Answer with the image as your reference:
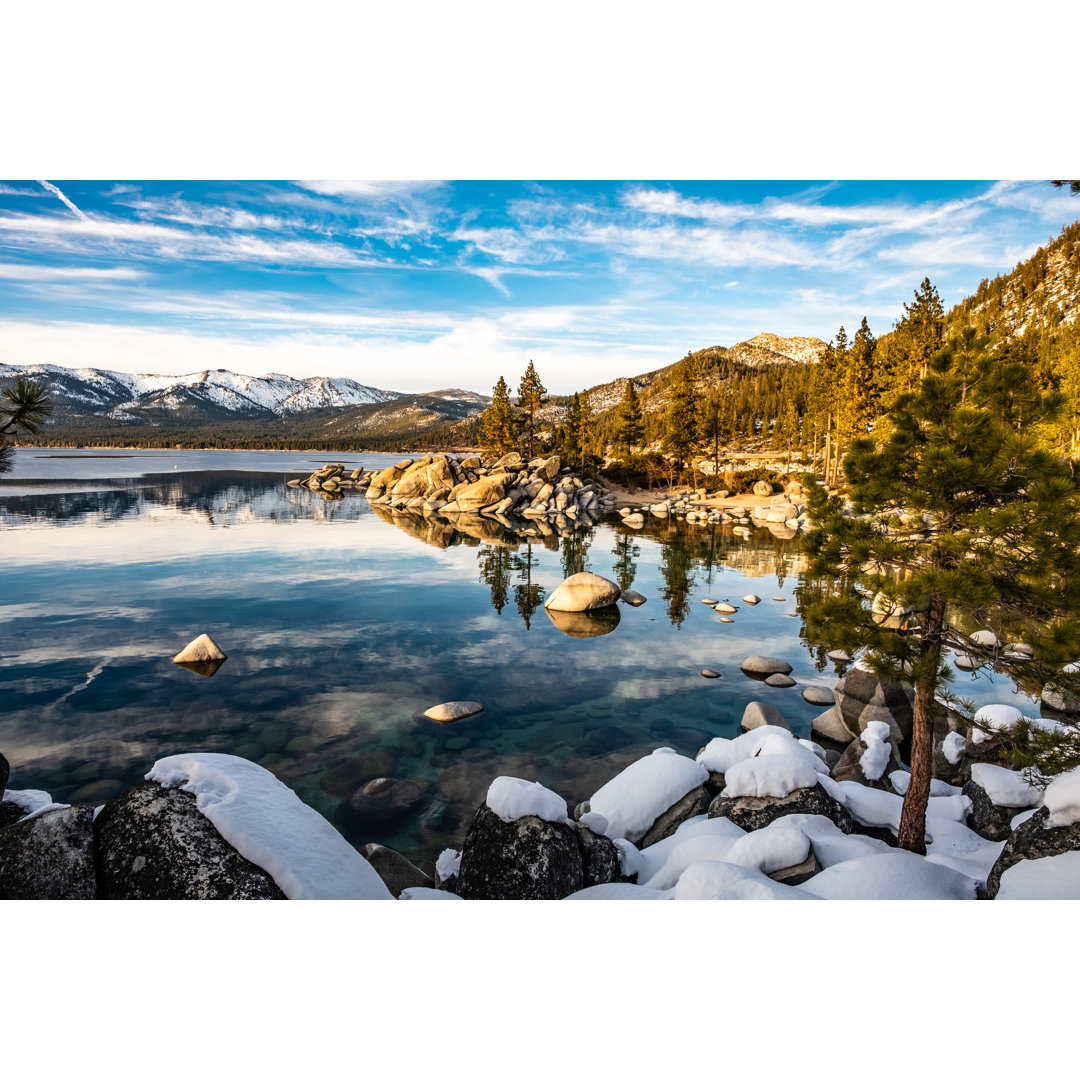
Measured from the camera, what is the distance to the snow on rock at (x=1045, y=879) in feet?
17.5

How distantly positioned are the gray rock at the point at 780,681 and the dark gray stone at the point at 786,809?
7.28 m

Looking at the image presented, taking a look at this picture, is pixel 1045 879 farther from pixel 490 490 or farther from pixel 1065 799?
pixel 490 490

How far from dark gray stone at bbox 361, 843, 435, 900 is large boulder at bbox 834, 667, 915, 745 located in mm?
9493

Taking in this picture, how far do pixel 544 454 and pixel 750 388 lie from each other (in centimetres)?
9421

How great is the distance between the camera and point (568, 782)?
1130cm

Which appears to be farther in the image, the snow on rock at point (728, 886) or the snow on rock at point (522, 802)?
the snow on rock at point (522, 802)

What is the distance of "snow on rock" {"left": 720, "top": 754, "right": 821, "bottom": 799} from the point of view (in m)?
8.79

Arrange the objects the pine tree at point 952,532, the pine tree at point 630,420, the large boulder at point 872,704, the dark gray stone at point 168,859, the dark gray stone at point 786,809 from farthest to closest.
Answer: the pine tree at point 630,420
the large boulder at point 872,704
the dark gray stone at point 786,809
the pine tree at point 952,532
the dark gray stone at point 168,859

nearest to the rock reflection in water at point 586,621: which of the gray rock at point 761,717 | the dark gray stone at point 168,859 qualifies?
the gray rock at point 761,717

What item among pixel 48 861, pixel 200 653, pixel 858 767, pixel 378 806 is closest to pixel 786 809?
pixel 858 767

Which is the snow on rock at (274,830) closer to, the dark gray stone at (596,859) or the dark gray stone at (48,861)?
the dark gray stone at (48,861)

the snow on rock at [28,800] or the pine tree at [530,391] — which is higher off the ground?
the pine tree at [530,391]

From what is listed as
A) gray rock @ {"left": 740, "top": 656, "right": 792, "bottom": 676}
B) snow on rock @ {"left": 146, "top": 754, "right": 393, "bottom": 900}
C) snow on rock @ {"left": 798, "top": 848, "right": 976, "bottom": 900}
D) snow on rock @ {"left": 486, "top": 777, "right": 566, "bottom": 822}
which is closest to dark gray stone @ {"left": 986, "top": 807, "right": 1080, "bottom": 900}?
snow on rock @ {"left": 798, "top": 848, "right": 976, "bottom": 900}

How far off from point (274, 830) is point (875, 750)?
10695 millimetres
